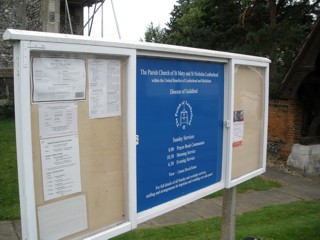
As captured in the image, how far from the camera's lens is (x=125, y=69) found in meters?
2.29

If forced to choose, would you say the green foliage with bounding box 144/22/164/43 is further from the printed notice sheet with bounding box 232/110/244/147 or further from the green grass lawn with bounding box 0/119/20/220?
the printed notice sheet with bounding box 232/110/244/147

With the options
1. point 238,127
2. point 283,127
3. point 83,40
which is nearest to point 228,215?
point 238,127

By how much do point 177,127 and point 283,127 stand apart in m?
9.21

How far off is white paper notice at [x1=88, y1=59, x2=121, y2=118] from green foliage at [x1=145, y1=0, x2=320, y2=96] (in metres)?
9.99

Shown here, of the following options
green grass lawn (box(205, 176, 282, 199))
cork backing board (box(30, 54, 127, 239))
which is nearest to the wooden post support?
cork backing board (box(30, 54, 127, 239))

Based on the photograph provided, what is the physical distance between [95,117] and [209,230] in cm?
375

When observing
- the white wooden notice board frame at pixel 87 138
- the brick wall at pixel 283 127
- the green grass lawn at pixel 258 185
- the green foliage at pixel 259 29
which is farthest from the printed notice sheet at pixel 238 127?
the green foliage at pixel 259 29

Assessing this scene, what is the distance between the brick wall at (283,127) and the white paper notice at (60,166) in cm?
977

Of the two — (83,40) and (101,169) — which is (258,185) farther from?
(83,40)

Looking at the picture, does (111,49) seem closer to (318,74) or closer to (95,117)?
(95,117)

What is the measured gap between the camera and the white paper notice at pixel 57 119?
75.5 inches

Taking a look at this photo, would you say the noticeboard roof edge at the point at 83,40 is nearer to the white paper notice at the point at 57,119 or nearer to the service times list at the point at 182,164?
the white paper notice at the point at 57,119

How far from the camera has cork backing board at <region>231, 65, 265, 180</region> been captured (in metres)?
3.51

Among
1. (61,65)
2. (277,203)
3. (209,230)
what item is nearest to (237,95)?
(61,65)
